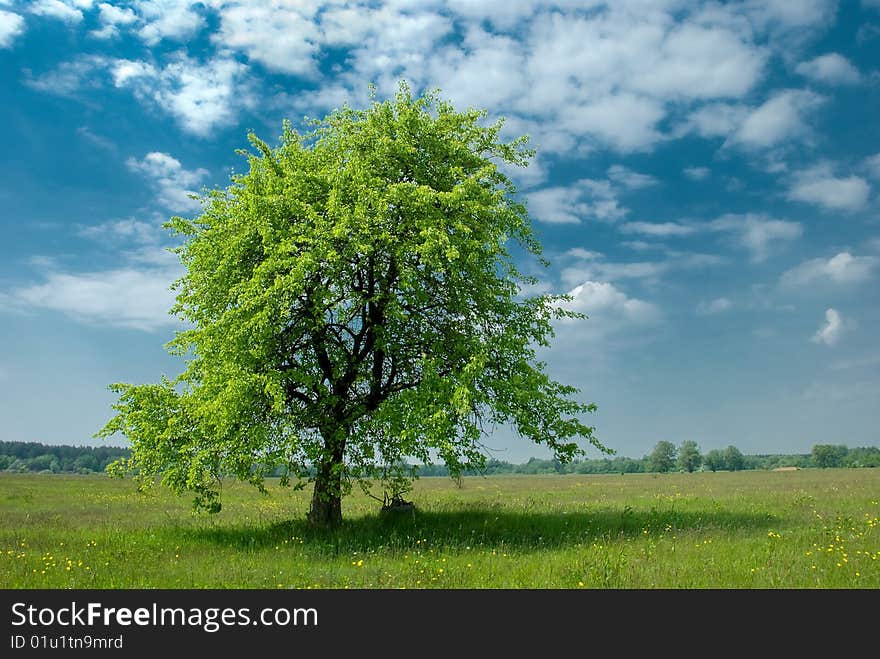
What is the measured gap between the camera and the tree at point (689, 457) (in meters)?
195

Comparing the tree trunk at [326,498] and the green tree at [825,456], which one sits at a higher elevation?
the tree trunk at [326,498]

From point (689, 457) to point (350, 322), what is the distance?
19387cm

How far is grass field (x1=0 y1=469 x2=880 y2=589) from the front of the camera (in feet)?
46.1

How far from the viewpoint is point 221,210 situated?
22906 millimetres

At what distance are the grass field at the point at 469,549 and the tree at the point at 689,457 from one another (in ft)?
583

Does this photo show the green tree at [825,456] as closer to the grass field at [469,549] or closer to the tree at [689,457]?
the tree at [689,457]

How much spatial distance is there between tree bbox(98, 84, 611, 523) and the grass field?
2.17 metres

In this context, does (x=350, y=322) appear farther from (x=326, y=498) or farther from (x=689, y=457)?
(x=689, y=457)

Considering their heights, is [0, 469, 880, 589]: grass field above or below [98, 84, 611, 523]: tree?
below

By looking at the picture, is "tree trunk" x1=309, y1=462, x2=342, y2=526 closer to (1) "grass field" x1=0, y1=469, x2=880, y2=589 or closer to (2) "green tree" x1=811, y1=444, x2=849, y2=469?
(1) "grass field" x1=0, y1=469, x2=880, y2=589

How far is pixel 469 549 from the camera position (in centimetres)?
1745

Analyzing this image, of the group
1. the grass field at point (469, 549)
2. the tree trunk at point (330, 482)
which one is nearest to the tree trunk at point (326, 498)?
the tree trunk at point (330, 482)

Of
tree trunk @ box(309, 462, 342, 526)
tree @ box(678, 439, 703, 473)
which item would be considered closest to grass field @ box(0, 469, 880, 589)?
tree trunk @ box(309, 462, 342, 526)
